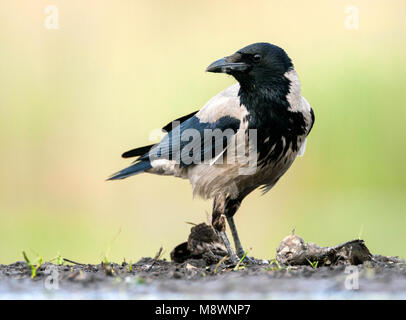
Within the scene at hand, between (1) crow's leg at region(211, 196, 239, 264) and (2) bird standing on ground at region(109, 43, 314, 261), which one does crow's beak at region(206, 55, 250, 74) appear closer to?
(2) bird standing on ground at region(109, 43, 314, 261)

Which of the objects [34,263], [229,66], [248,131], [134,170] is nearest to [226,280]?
[34,263]

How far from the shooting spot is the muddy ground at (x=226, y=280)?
10.7 ft

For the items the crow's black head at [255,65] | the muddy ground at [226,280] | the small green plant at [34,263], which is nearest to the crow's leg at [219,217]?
the muddy ground at [226,280]

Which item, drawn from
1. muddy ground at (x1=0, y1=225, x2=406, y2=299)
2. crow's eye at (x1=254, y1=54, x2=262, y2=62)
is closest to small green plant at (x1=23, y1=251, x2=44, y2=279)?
muddy ground at (x1=0, y1=225, x2=406, y2=299)

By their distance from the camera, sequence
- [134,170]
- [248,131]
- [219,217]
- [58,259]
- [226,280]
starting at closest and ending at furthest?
1. [226,280]
2. [58,259]
3. [248,131]
4. [219,217]
5. [134,170]

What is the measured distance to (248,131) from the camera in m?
5.05

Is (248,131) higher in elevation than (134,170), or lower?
higher

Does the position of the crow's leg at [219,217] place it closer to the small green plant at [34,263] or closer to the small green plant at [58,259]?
the small green plant at [58,259]

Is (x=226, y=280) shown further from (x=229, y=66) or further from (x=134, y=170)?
(x=134, y=170)

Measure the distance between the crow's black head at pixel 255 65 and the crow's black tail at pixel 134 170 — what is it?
Result: 1.35m

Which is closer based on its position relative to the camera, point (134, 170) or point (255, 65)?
point (255, 65)

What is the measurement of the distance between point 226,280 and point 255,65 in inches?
79.1
